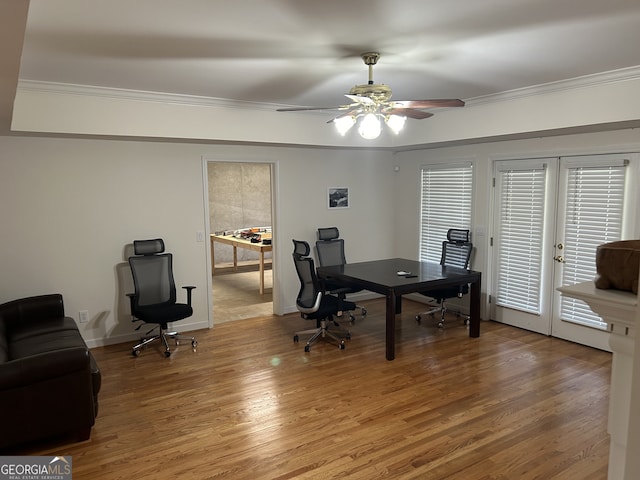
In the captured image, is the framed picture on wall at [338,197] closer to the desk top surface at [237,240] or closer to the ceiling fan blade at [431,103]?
the desk top surface at [237,240]

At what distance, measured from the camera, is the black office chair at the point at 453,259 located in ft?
18.7

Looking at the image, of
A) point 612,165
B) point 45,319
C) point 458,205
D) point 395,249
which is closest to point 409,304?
point 395,249

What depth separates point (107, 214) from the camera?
5074mm

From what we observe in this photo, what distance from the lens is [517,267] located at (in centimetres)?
560

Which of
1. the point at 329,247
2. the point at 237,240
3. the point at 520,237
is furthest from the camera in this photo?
the point at 237,240

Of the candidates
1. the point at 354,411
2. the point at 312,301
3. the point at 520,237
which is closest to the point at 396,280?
the point at 312,301

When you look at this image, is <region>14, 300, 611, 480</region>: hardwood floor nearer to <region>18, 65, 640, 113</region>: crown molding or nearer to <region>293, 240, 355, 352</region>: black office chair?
<region>293, 240, 355, 352</region>: black office chair

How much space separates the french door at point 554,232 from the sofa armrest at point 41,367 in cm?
432

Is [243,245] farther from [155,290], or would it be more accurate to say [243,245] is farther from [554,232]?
[554,232]

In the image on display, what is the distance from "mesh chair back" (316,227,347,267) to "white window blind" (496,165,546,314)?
83.6 inches

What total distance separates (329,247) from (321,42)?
368cm

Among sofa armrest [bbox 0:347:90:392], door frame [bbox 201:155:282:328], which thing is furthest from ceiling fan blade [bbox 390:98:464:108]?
sofa armrest [bbox 0:347:90:392]

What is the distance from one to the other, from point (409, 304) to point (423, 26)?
189 inches

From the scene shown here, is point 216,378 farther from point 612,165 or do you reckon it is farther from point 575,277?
point 612,165
